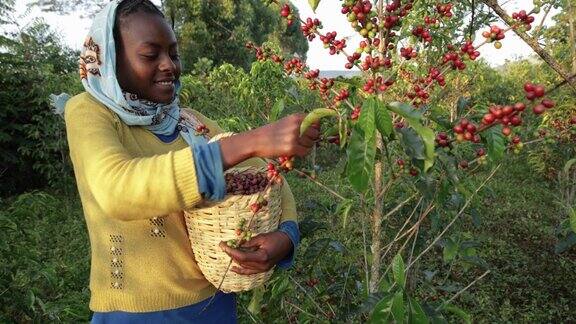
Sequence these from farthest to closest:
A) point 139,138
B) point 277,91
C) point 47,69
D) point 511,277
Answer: point 47,69 → point 277,91 → point 511,277 → point 139,138

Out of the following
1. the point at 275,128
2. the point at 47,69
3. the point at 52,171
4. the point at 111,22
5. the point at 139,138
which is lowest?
the point at 52,171

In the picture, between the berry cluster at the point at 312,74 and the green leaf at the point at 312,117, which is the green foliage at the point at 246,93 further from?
the green leaf at the point at 312,117

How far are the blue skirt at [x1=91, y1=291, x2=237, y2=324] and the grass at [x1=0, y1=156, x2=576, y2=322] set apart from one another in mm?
198

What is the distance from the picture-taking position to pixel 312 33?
124 centimetres

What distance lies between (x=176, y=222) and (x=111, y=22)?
1.77ft

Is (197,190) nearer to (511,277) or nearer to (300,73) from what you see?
(300,73)

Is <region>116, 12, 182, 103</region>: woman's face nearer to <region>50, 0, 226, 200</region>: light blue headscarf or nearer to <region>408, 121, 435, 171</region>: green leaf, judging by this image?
<region>50, 0, 226, 200</region>: light blue headscarf

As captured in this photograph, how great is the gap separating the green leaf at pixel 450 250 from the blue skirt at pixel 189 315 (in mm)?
735

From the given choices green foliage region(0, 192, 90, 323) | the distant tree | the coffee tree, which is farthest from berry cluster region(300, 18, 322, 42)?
the distant tree

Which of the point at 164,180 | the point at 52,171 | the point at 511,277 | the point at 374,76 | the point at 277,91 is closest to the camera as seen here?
the point at 164,180

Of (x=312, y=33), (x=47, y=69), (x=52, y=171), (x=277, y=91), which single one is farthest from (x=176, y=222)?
(x=47, y=69)

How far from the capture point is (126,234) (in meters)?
1.15

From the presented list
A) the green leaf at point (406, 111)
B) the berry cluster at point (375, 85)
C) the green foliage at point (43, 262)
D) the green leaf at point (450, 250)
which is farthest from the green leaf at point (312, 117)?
the green foliage at point (43, 262)

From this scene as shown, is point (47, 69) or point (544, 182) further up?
point (47, 69)
